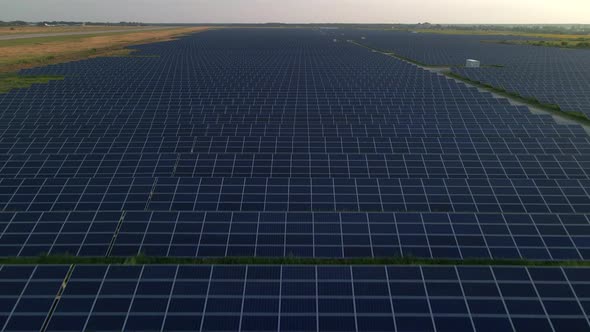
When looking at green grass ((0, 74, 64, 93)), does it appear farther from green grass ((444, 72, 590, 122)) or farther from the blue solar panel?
green grass ((444, 72, 590, 122))

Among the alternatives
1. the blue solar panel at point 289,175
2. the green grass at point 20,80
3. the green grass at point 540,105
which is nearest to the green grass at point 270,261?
the blue solar panel at point 289,175

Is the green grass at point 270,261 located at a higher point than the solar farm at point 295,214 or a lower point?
lower

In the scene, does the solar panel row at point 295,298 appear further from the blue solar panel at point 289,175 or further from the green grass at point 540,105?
the green grass at point 540,105

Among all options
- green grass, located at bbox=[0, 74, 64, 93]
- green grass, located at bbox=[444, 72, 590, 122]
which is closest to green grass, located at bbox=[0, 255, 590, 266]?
green grass, located at bbox=[444, 72, 590, 122]

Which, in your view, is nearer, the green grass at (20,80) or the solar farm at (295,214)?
the solar farm at (295,214)

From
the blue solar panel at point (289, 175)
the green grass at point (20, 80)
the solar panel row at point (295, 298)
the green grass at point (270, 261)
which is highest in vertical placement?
the solar panel row at point (295, 298)

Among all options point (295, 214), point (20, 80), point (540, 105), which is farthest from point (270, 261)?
point (20, 80)

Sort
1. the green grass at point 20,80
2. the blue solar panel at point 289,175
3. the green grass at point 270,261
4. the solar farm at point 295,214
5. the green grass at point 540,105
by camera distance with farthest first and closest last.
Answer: the green grass at point 20,80 → the green grass at point 540,105 → the blue solar panel at point 289,175 → the green grass at point 270,261 → the solar farm at point 295,214
